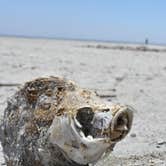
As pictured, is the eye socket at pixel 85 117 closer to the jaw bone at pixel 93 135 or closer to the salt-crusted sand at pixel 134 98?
the jaw bone at pixel 93 135

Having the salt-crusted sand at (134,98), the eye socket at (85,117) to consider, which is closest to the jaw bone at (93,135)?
the eye socket at (85,117)

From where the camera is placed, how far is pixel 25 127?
4.71m

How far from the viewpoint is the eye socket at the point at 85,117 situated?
4121 mm

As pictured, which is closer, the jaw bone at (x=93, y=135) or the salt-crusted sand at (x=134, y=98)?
the jaw bone at (x=93, y=135)

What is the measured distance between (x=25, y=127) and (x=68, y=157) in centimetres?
66

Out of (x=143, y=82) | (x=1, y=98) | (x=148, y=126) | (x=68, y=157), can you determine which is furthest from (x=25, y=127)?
(x=143, y=82)

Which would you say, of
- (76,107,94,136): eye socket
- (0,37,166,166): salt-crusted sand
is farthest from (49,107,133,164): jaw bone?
(0,37,166,166): salt-crusted sand

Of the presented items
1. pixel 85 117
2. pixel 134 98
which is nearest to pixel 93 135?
pixel 85 117

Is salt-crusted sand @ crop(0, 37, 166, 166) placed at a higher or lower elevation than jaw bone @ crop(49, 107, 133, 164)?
lower

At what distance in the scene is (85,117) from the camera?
416 cm

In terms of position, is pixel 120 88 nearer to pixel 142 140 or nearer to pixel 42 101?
pixel 142 140

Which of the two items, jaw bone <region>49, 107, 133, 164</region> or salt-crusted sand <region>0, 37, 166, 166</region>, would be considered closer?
jaw bone <region>49, 107, 133, 164</region>

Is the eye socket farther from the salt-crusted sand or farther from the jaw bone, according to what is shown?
the salt-crusted sand

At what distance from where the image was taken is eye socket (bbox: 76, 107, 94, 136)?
412 cm
